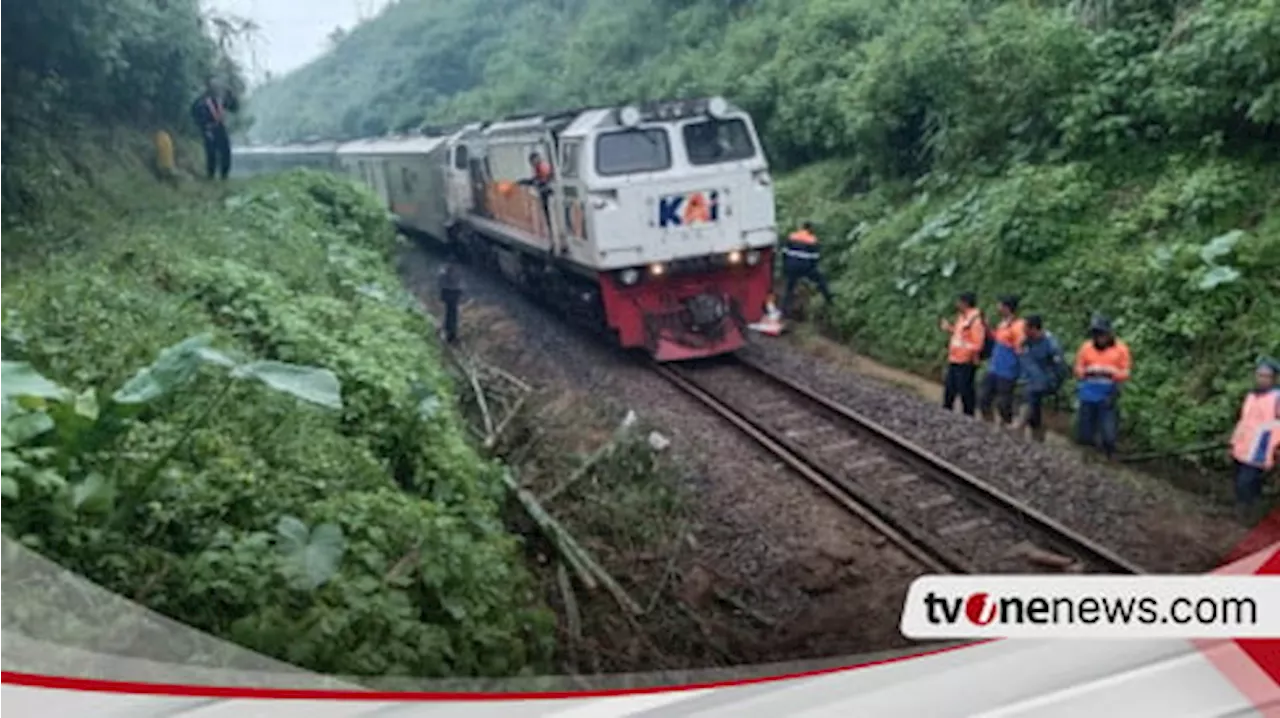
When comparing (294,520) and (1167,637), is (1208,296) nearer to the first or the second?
(1167,637)

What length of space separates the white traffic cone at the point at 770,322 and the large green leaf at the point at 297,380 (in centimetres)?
241

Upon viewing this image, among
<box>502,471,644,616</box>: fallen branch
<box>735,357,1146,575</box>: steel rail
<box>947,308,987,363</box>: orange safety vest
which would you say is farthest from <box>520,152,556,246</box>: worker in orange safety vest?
<box>502,471,644,616</box>: fallen branch

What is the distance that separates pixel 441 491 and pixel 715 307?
1923 millimetres

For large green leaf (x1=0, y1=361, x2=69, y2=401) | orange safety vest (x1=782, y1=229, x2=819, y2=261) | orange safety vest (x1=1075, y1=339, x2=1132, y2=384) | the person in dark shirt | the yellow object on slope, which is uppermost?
the yellow object on slope

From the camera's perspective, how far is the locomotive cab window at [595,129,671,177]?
4.22 meters

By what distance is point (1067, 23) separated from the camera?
2.61 meters

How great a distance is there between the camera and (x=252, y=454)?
1968 millimetres

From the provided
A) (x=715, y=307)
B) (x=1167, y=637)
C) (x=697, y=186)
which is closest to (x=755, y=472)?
(x=1167, y=637)

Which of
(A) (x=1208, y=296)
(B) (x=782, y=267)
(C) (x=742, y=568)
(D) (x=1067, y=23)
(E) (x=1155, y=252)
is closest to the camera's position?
(C) (x=742, y=568)

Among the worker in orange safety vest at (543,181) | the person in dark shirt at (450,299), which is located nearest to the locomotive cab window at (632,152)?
the worker in orange safety vest at (543,181)

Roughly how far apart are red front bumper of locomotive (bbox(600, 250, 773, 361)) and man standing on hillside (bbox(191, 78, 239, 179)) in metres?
1.94

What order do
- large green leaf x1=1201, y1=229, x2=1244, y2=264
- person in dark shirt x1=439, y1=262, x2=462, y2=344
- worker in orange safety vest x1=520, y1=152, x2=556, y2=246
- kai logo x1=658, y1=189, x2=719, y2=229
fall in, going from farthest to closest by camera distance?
worker in orange safety vest x1=520, y1=152, x2=556, y2=246, kai logo x1=658, y1=189, x2=719, y2=229, person in dark shirt x1=439, y1=262, x2=462, y2=344, large green leaf x1=1201, y1=229, x2=1244, y2=264

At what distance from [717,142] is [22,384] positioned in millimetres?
2433

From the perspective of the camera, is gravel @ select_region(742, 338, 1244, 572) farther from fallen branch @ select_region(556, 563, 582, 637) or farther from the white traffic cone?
the white traffic cone
